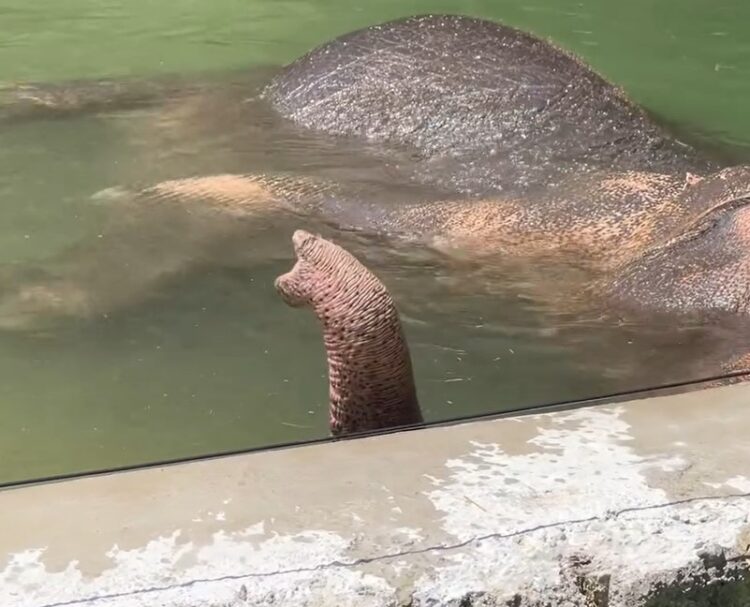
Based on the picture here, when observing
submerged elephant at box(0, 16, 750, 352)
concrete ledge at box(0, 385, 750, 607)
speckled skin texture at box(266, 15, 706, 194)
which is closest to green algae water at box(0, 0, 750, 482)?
submerged elephant at box(0, 16, 750, 352)

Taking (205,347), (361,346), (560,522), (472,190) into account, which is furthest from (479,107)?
(560,522)

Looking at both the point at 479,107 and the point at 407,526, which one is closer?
the point at 407,526

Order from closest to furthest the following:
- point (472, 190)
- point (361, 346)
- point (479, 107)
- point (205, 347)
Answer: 1. point (361, 346)
2. point (205, 347)
3. point (472, 190)
4. point (479, 107)

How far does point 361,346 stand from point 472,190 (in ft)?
7.87

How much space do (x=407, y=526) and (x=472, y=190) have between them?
344 cm

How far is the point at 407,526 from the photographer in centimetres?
212

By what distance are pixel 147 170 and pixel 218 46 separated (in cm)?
324

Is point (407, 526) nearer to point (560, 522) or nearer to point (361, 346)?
point (560, 522)

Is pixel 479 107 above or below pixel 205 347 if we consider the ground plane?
above

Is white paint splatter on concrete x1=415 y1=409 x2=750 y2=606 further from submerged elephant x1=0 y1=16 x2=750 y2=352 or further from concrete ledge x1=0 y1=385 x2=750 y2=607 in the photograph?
submerged elephant x1=0 y1=16 x2=750 y2=352

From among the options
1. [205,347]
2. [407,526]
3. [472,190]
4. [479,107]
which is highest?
[479,107]

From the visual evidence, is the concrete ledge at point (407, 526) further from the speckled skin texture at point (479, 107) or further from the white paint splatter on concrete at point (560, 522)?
the speckled skin texture at point (479, 107)

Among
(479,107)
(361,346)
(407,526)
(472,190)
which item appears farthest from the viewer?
(479,107)

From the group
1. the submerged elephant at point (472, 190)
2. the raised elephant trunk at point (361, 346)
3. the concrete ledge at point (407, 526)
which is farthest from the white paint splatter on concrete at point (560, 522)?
the submerged elephant at point (472, 190)
